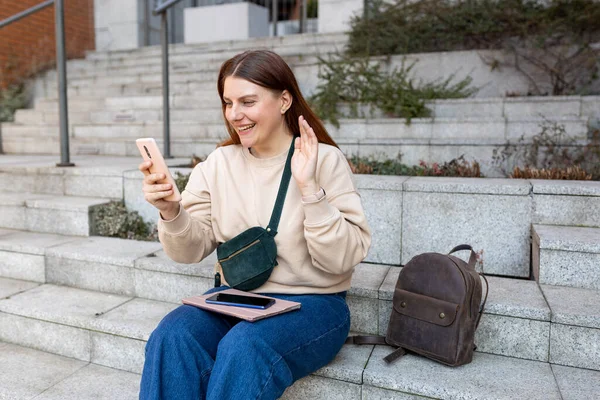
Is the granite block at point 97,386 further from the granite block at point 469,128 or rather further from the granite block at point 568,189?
the granite block at point 469,128

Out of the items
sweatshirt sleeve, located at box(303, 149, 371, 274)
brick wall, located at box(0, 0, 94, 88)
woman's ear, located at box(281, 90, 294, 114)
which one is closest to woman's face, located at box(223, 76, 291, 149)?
→ woman's ear, located at box(281, 90, 294, 114)

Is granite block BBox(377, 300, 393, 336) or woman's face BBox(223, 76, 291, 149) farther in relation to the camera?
granite block BBox(377, 300, 393, 336)

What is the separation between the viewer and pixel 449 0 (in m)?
6.10

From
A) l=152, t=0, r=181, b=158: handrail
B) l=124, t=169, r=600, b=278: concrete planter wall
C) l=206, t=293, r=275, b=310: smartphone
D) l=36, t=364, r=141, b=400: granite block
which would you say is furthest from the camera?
l=152, t=0, r=181, b=158: handrail

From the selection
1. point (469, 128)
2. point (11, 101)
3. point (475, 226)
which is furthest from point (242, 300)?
point (11, 101)

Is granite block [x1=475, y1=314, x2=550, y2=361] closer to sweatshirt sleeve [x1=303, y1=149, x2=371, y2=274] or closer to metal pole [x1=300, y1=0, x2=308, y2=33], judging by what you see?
sweatshirt sleeve [x1=303, y1=149, x2=371, y2=274]

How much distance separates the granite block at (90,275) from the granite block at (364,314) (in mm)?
1329

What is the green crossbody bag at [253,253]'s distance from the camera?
192 cm

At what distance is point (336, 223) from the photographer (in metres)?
1.77

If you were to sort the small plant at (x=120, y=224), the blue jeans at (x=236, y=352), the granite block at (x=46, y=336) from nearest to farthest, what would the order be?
1. the blue jeans at (x=236, y=352)
2. the granite block at (x=46, y=336)
3. the small plant at (x=120, y=224)

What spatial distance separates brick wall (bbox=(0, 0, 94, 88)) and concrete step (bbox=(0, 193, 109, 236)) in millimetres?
4502

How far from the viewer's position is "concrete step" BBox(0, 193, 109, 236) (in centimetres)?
354

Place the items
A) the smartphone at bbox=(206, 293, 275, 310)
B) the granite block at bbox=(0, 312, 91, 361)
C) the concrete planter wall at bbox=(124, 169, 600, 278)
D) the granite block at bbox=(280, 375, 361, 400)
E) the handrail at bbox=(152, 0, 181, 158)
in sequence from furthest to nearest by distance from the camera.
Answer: the handrail at bbox=(152, 0, 181, 158) → the concrete planter wall at bbox=(124, 169, 600, 278) → the granite block at bbox=(0, 312, 91, 361) → the granite block at bbox=(280, 375, 361, 400) → the smartphone at bbox=(206, 293, 275, 310)

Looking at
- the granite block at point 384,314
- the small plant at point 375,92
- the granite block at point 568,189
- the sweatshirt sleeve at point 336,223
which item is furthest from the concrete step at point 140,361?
the small plant at point 375,92
